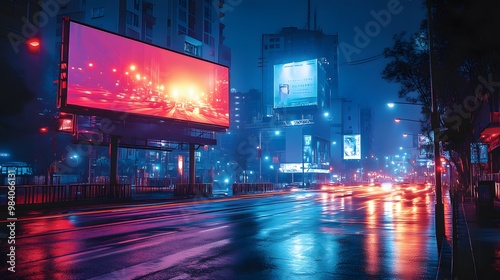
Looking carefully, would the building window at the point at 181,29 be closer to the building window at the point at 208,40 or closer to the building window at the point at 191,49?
the building window at the point at 191,49

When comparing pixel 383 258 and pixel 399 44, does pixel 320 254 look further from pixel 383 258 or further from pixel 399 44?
pixel 399 44

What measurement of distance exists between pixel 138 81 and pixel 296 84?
236 ft

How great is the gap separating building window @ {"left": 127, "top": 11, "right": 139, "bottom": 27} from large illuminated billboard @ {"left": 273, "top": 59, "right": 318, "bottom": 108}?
3513 centimetres

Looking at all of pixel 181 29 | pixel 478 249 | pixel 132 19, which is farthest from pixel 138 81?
pixel 181 29

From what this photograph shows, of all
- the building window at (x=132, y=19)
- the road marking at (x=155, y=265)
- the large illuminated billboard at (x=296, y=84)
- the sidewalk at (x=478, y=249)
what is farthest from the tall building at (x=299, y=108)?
the road marking at (x=155, y=265)

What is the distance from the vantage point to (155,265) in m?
9.28

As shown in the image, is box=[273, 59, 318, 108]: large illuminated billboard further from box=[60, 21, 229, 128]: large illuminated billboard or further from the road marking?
the road marking

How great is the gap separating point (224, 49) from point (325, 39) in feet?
166

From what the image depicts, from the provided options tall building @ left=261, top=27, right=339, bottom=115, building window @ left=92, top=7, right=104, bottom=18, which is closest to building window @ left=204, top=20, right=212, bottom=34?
building window @ left=92, top=7, right=104, bottom=18

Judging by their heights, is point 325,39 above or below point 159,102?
above

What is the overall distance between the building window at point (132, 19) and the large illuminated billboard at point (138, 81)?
144 feet

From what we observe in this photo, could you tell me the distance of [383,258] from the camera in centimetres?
1038

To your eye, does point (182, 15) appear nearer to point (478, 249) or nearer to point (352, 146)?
point (352, 146)

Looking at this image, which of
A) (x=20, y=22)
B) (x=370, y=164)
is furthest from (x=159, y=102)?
(x=370, y=164)
